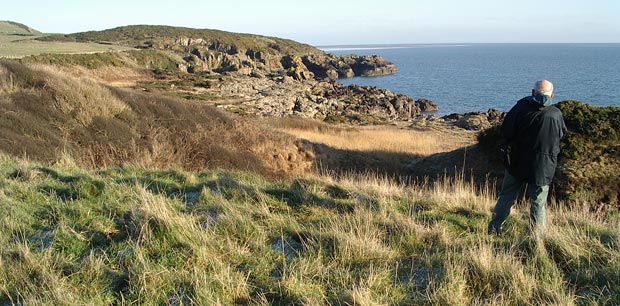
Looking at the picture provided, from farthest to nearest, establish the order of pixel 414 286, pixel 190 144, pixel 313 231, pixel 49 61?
pixel 49 61, pixel 190 144, pixel 313 231, pixel 414 286

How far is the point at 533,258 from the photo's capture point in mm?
4113

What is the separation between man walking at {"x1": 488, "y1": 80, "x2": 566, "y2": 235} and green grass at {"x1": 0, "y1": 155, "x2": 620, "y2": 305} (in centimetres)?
35

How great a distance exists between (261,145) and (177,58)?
68.7 meters

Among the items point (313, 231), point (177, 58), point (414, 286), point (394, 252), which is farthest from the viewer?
point (177, 58)

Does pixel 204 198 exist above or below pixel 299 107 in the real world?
above

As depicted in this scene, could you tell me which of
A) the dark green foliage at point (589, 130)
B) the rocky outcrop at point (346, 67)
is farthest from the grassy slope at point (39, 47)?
the dark green foliage at point (589, 130)

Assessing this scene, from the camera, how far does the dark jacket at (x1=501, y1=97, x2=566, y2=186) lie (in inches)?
207

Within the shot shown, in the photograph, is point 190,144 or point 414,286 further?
point 190,144

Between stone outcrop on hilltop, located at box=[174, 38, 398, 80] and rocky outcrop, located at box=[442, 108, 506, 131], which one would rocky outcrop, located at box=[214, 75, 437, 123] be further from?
stone outcrop on hilltop, located at box=[174, 38, 398, 80]

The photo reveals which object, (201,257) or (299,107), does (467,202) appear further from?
(299,107)

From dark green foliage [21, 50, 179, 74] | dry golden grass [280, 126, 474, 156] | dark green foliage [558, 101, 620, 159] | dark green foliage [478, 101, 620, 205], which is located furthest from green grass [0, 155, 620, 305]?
dark green foliage [21, 50, 179, 74]

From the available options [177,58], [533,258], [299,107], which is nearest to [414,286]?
[533,258]

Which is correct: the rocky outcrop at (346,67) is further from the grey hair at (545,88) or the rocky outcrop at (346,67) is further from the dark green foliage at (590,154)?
the grey hair at (545,88)

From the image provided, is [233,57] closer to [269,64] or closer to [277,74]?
[269,64]
